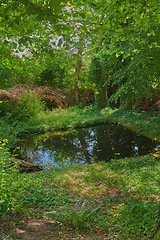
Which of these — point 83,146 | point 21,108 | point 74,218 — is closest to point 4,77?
point 21,108

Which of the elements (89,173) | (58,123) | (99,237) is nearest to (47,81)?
(58,123)

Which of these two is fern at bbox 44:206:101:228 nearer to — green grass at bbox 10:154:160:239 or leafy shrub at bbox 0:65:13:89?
green grass at bbox 10:154:160:239

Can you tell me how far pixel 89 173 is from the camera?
4926mm

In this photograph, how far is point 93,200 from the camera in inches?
148

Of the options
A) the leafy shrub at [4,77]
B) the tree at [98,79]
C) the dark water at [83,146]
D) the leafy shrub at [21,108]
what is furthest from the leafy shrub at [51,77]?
the dark water at [83,146]

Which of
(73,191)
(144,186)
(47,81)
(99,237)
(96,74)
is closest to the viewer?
(99,237)

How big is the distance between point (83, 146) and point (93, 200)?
13.5ft

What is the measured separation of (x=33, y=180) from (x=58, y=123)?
6.47m

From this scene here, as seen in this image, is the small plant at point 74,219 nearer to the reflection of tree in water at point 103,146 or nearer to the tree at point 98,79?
the reflection of tree in water at point 103,146

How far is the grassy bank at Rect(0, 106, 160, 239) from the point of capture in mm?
2748

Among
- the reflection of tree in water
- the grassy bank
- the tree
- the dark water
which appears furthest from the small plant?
the tree

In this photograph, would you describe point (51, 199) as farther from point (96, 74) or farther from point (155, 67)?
point (96, 74)

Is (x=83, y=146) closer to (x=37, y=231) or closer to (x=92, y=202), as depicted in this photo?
(x=92, y=202)

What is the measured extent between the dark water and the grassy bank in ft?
3.63
